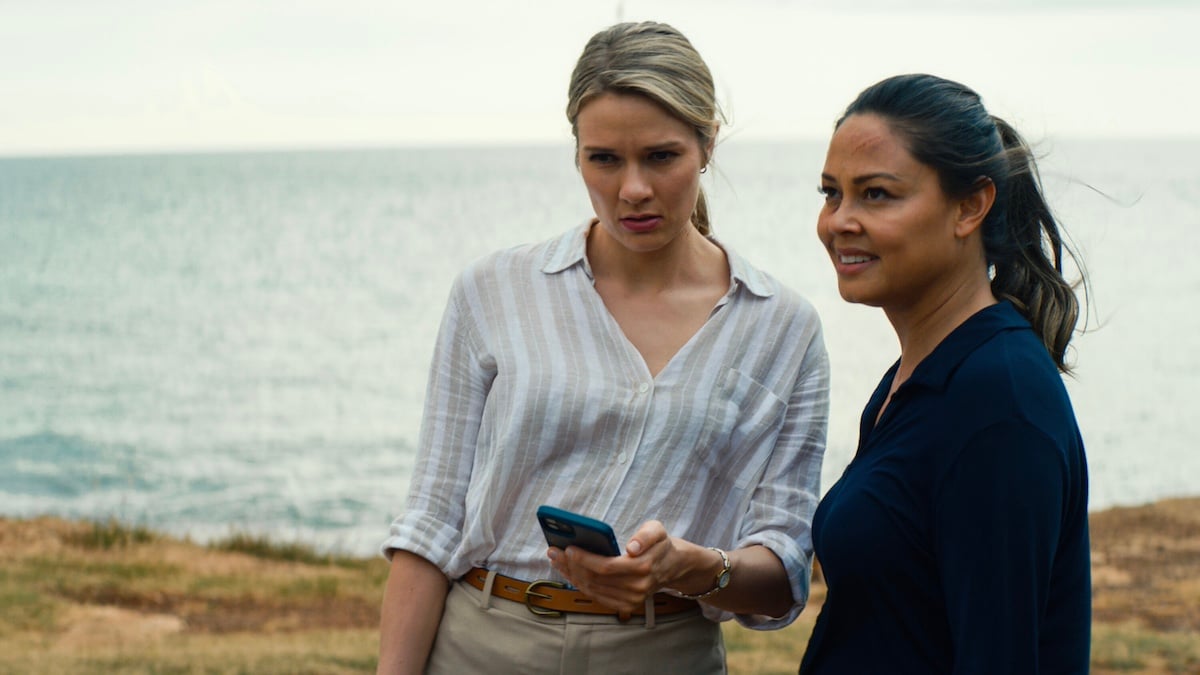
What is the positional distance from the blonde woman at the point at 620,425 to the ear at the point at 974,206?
0.57 meters

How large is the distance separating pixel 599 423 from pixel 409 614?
537 millimetres

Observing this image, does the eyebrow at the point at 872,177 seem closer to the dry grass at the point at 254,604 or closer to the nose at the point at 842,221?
the nose at the point at 842,221

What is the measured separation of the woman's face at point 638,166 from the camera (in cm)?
255

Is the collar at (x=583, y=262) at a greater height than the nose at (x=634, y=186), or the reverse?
the nose at (x=634, y=186)

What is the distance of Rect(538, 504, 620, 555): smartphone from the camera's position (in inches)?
90.5

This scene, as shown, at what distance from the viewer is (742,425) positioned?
2.65 meters

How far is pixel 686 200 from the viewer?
264cm

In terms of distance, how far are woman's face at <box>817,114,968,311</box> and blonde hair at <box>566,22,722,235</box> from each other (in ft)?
1.24

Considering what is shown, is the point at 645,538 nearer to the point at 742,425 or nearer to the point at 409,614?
the point at 742,425

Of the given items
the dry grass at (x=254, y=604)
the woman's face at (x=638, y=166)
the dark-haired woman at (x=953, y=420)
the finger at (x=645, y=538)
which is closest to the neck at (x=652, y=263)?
the woman's face at (x=638, y=166)

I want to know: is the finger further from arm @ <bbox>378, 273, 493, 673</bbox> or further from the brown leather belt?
arm @ <bbox>378, 273, 493, 673</bbox>

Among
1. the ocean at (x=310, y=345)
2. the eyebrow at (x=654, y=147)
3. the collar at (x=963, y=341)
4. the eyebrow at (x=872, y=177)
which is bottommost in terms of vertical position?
the collar at (x=963, y=341)

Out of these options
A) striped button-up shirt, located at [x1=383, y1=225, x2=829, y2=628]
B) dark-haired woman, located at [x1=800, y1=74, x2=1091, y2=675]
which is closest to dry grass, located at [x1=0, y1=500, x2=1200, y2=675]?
striped button-up shirt, located at [x1=383, y1=225, x2=829, y2=628]

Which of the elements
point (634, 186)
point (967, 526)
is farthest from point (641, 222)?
point (967, 526)
